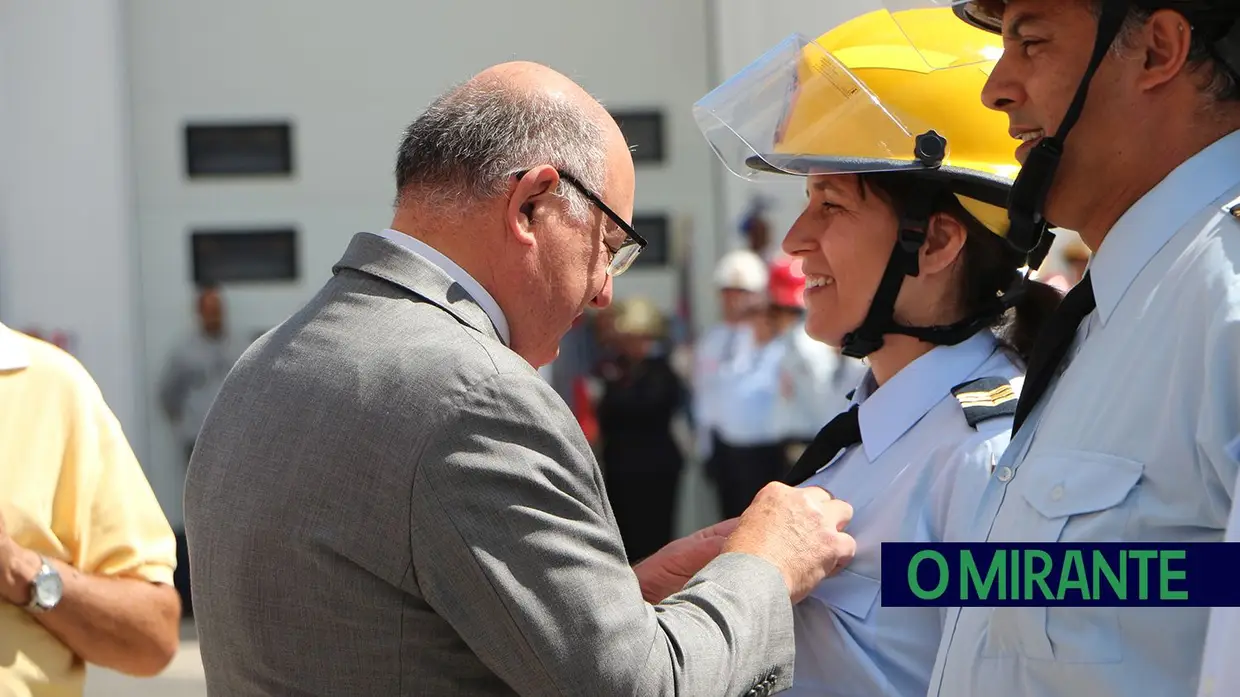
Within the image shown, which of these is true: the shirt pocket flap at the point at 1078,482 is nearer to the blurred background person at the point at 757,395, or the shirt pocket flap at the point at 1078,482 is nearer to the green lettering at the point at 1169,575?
the green lettering at the point at 1169,575

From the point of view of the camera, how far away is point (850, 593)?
88.3 inches

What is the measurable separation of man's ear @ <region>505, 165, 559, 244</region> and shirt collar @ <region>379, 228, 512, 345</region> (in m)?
0.09

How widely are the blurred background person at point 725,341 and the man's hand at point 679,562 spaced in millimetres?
5293

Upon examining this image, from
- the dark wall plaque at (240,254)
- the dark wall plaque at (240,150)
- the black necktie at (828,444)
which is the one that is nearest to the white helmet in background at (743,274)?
the dark wall plaque at (240,254)

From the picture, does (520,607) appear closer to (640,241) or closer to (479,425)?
(479,425)

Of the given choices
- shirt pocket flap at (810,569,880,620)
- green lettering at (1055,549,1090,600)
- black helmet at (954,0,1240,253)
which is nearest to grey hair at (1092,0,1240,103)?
black helmet at (954,0,1240,253)

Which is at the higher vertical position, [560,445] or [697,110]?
[697,110]

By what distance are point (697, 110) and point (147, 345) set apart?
655cm

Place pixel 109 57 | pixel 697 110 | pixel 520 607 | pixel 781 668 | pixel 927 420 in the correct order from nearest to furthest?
pixel 520 607, pixel 781 668, pixel 927 420, pixel 697 110, pixel 109 57

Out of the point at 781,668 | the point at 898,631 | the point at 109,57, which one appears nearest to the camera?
the point at 781,668

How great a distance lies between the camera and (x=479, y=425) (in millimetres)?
1751

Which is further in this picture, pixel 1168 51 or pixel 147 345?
pixel 147 345

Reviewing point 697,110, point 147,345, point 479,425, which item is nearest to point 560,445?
point 479,425

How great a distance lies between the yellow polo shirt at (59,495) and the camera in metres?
2.54
